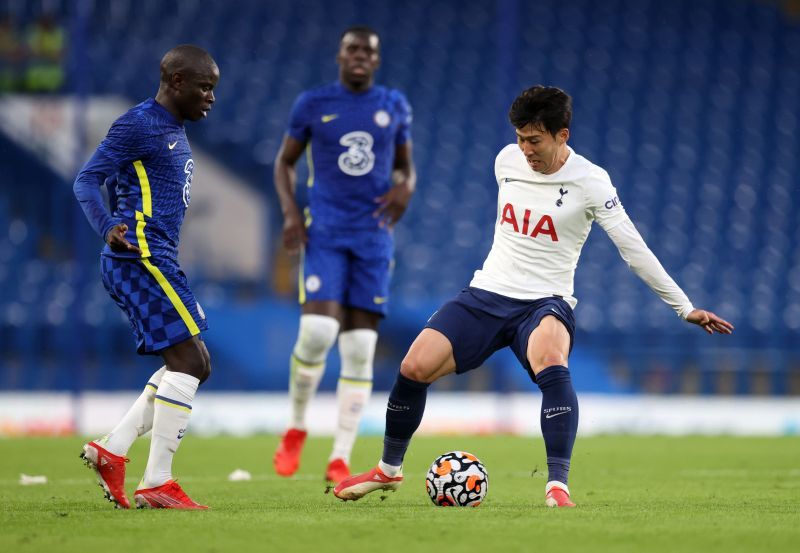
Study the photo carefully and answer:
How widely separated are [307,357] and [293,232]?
72cm

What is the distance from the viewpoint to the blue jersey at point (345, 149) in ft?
23.6

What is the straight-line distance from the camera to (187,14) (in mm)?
15438

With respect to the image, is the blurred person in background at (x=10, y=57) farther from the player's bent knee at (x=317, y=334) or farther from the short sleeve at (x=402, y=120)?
the player's bent knee at (x=317, y=334)

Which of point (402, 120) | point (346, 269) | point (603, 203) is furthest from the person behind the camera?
point (402, 120)

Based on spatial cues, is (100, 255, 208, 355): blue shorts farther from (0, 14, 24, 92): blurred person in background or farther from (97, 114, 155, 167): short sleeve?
(0, 14, 24, 92): blurred person in background

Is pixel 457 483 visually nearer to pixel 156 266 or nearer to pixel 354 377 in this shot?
pixel 156 266

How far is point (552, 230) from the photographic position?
527cm

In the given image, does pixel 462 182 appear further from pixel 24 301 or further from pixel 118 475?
pixel 118 475

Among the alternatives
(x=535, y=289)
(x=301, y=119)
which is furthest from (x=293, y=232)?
(x=535, y=289)

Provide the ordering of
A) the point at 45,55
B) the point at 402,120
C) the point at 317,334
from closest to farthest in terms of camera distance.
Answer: the point at 317,334
the point at 402,120
the point at 45,55

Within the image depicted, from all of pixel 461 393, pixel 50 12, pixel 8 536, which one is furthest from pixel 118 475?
pixel 50 12

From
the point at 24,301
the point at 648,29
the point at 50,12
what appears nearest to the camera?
the point at 24,301

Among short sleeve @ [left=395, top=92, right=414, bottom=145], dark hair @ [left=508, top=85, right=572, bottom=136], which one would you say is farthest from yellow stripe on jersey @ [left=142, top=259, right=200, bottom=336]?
short sleeve @ [left=395, top=92, right=414, bottom=145]

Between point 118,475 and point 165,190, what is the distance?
3.80ft
